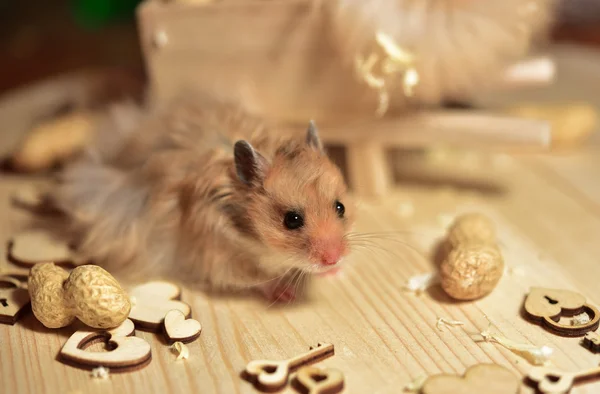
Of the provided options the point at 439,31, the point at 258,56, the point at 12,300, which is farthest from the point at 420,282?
the point at 12,300

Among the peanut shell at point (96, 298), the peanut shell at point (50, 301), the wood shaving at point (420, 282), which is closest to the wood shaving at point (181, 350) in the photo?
the peanut shell at point (96, 298)

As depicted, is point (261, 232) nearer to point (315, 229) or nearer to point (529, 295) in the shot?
point (315, 229)

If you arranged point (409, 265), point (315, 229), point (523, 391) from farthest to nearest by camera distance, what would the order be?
1. point (409, 265)
2. point (315, 229)
3. point (523, 391)

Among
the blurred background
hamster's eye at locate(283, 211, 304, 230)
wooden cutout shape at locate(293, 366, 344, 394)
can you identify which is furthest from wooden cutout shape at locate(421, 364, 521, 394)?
the blurred background

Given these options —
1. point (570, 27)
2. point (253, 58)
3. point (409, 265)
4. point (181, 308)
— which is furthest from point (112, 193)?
point (570, 27)

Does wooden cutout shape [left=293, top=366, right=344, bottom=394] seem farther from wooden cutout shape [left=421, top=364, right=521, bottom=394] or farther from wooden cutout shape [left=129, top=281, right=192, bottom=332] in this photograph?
wooden cutout shape [left=129, top=281, right=192, bottom=332]

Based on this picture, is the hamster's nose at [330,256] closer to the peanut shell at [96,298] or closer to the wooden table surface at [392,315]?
the wooden table surface at [392,315]
